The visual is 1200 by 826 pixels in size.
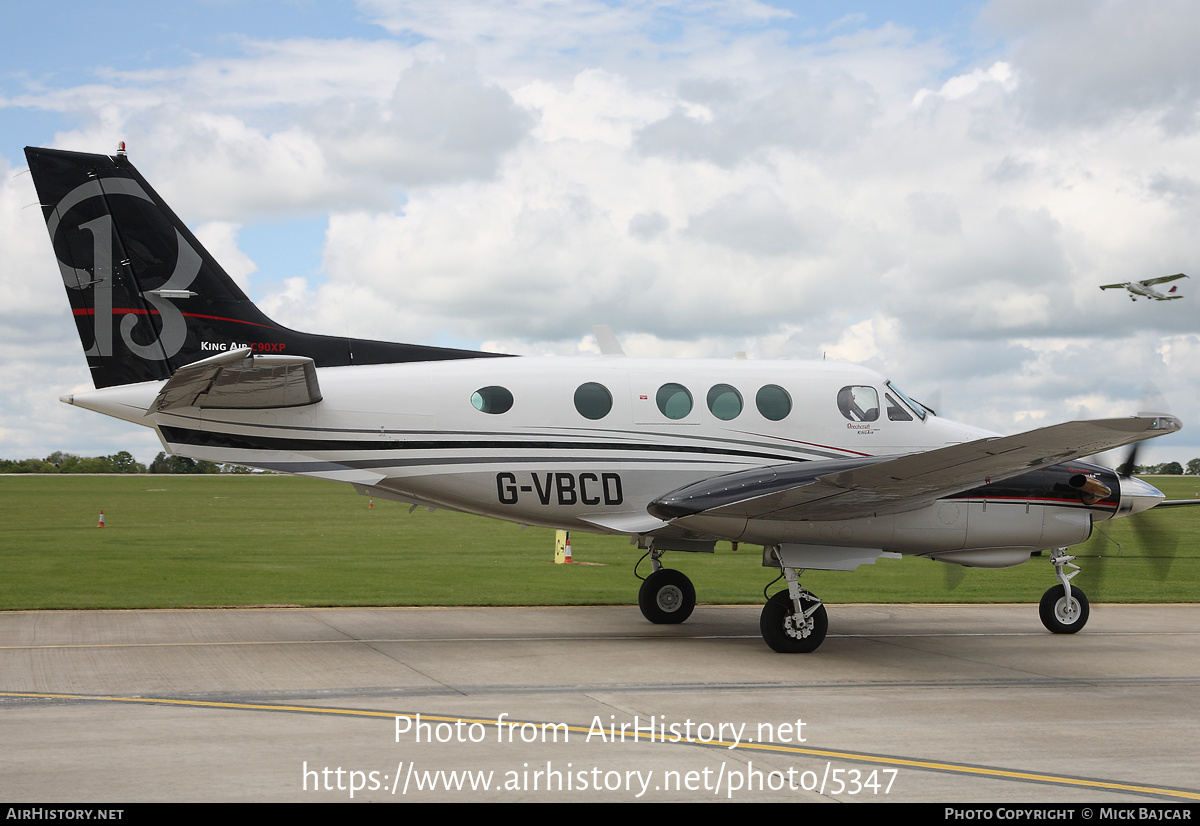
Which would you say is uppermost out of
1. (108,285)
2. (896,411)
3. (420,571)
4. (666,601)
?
(108,285)

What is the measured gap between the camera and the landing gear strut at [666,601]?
50.5ft

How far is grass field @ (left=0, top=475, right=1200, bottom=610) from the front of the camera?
17.9 meters

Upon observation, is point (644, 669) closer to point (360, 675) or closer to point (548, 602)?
point (360, 675)

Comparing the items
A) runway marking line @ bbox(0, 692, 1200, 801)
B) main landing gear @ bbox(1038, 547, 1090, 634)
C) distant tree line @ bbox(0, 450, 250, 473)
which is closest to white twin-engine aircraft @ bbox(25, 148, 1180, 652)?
main landing gear @ bbox(1038, 547, 1090, 634)

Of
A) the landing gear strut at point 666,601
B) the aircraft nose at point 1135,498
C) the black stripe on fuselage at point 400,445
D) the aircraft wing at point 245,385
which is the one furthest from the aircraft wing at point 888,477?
the aircraft wing at point 245,385

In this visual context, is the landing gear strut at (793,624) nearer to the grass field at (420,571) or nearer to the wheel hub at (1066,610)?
the grass field at (420,571)

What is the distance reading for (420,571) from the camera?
23000mm

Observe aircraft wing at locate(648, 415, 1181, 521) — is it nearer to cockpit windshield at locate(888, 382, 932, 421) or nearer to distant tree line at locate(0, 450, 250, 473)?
cockpit windshield at locate(888, 382, 932, 421)

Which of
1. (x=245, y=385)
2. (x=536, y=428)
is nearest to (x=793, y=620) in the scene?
(x=536, y=428)

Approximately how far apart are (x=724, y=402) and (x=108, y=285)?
8062 millimetres

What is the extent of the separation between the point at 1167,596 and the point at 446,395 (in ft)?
50.8

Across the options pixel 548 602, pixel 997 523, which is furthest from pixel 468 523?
pixel 997 523

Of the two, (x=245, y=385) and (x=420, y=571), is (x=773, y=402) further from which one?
(x=420, y=571)

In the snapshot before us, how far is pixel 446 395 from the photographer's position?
13.0 m
